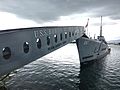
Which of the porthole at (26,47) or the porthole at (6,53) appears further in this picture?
the porthole at (26,47)

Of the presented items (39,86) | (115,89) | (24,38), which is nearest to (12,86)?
(39,86)

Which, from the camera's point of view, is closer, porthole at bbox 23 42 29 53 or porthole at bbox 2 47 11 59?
porthole at bbox 2 47 11 59

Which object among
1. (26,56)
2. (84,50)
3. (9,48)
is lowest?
(84,50)

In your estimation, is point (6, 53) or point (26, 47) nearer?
point (6, 53)

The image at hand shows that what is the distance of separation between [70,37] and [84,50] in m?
16.9

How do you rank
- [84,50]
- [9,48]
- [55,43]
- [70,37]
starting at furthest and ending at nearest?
[84,50] < [70,37] < [55,43] < [9,48]

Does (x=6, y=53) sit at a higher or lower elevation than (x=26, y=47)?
lower

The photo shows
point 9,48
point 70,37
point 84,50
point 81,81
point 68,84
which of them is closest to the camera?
point 9,48

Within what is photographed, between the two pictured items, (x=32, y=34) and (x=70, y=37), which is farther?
(x=70, y=37)

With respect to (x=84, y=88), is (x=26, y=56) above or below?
above

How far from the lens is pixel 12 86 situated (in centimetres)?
2673

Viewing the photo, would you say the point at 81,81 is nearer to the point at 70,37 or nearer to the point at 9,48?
the point at 70,37

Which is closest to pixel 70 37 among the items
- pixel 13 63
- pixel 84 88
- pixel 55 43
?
pixel 55 43

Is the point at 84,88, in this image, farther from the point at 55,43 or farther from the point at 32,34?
the point at 32,34
